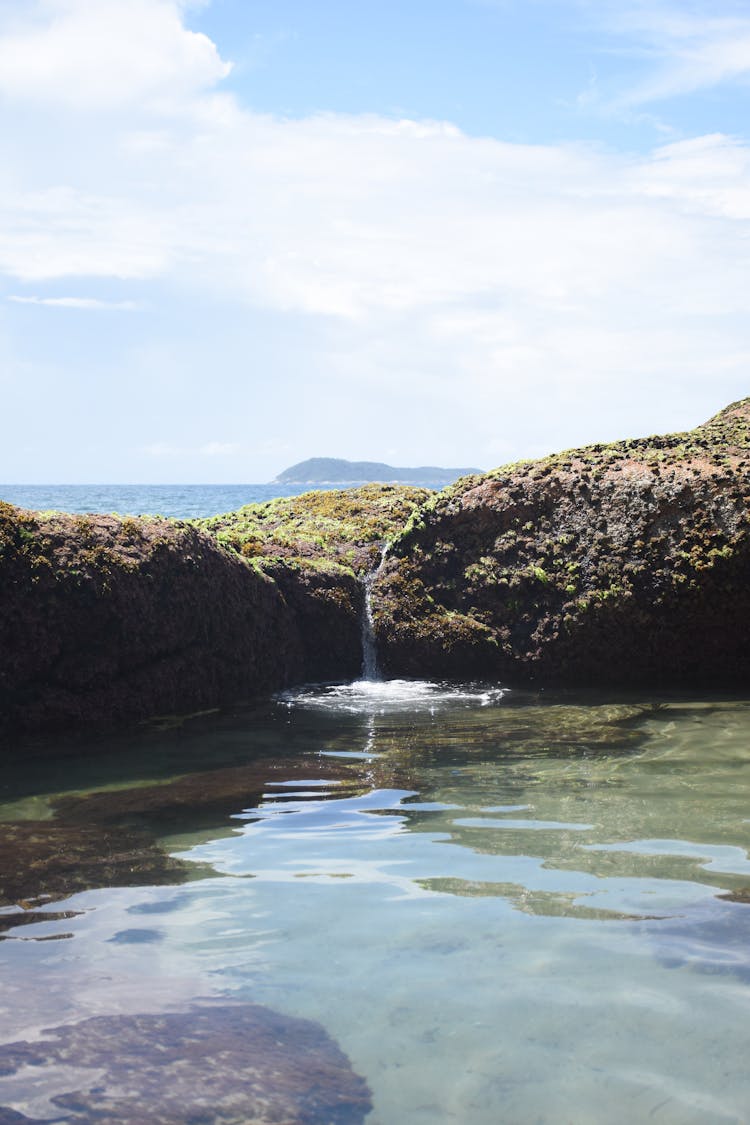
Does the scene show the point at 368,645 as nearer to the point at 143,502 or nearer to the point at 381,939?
the point at 381,939

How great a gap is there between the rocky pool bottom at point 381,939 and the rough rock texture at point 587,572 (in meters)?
3.26

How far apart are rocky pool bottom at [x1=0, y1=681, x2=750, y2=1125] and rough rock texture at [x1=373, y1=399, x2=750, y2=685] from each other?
3.26 m

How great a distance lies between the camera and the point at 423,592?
40.7ft

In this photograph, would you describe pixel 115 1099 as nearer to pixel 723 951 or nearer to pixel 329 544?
pixel 723 951

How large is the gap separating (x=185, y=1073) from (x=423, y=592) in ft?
30.2

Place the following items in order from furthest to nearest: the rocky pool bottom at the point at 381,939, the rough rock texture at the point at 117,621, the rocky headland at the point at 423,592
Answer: the rocky headland at the point at 423,592, the rough rock texture at the point at 117,621, the rocky pool bottom at the point at 381,939

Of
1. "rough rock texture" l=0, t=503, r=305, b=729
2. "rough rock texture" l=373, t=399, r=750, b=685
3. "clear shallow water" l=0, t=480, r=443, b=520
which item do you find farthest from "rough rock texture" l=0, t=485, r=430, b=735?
"clear shallow water" l=0, t=480, r=443, b=520

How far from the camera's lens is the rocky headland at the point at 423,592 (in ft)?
30.6

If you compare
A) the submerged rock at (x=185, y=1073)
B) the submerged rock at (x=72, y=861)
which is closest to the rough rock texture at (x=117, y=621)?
the submerged rock at (x=72, y=861)

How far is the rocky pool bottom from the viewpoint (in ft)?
11.0

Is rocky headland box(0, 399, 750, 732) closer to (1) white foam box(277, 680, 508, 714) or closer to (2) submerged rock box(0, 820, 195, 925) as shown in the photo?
(1) white foam box(277, 680, 508, 714)

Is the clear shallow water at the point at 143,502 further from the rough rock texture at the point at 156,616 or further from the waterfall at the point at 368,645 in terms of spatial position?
the waterfall at the point at 368,645

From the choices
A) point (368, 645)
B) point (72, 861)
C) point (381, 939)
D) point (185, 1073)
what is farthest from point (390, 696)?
point (185, 1073)

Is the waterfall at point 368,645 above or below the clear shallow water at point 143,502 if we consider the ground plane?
below
